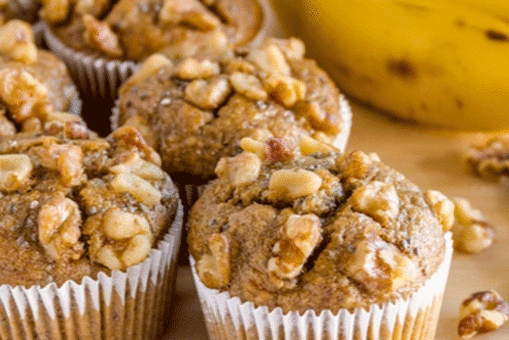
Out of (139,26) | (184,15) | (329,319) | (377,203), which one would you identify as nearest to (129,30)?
(139,26)

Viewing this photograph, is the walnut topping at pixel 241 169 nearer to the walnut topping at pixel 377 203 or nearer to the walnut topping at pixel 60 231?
the walnut topping at pixel 377 203

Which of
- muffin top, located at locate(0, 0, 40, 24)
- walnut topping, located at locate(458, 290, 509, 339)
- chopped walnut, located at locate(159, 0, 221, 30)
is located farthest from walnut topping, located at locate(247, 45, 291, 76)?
muffin top, located at locate(0, 0, 40, 24)

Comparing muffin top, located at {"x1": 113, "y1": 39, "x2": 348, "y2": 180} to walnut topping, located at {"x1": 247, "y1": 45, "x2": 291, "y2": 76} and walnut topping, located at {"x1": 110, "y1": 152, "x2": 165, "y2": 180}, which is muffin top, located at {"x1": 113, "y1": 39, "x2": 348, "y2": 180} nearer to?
walnut topping, located at {"x1": 247, "y1": 45, "x2": 291, "y2": 76}

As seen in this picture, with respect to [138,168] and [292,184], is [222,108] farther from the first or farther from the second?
[292,184]

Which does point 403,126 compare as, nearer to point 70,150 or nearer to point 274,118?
point 274,118

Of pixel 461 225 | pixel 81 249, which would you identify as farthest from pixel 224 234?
pixel 461 225
